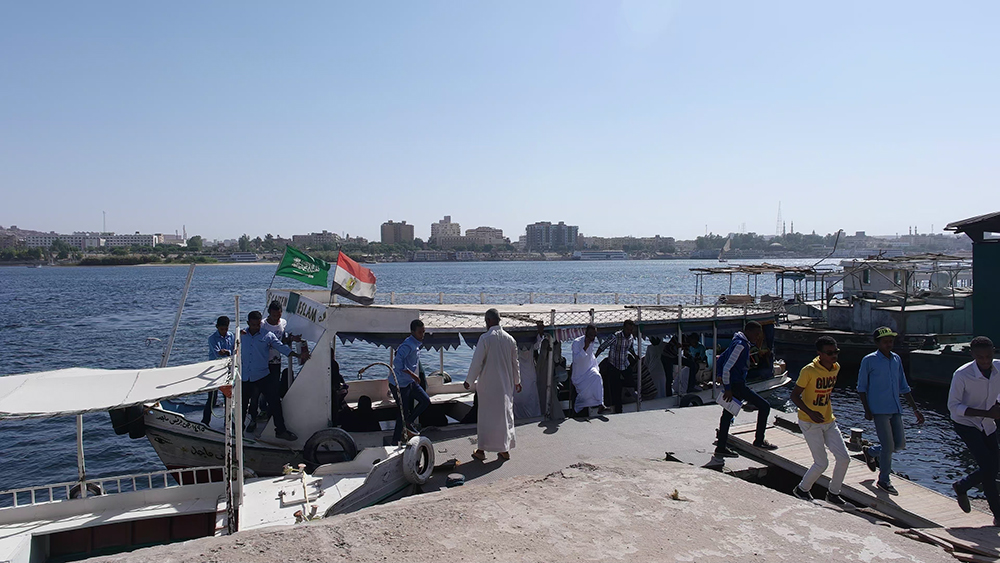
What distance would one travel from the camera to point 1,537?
21.2 feet

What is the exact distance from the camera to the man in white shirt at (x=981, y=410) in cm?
624

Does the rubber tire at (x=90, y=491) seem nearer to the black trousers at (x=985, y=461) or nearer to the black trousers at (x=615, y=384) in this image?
the black trousers at (x=615, y=384)

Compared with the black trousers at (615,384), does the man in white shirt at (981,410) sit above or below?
above

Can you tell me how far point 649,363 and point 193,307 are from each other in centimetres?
5374

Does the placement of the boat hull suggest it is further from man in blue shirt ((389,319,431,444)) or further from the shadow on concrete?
the shadow on concrete

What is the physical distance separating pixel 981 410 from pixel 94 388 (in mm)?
9162

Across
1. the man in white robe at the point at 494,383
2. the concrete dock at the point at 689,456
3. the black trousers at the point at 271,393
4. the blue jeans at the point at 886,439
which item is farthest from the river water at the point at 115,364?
the man in white robe at the point at 494,383

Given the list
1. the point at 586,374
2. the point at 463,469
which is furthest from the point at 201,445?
the point at 586,374

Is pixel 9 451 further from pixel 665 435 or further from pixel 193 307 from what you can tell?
pixel 193 307

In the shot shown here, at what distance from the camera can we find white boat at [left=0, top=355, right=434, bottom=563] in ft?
21.1

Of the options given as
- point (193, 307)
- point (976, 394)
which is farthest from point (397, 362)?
point (193, 307)

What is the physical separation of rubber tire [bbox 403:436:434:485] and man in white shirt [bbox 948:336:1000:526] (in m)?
5.75

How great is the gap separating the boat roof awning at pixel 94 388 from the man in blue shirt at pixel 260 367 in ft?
→ 7.77

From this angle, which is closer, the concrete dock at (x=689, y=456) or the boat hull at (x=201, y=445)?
the concrete dock at (x=689, y=456)
